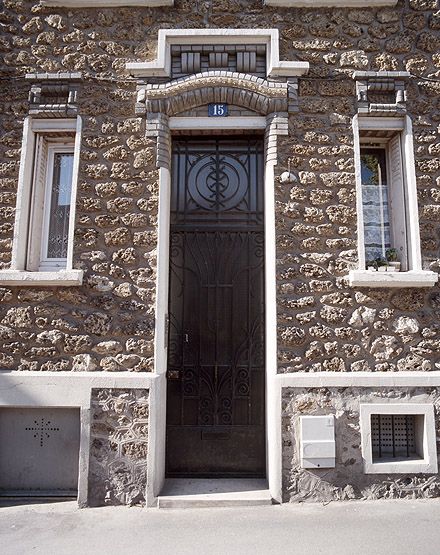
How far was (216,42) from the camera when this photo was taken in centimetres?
459

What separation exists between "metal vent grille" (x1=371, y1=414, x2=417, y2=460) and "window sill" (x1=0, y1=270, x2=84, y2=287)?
3.34m

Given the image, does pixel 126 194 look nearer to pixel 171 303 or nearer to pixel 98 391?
pixel 171 303

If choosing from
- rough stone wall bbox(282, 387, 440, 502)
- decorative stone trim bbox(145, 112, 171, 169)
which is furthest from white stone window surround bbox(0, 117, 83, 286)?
rough stone wall bbox(282, 387, 440, 502)

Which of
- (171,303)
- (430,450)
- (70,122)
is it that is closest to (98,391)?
(171,303)

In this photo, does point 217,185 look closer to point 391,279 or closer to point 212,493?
point 391,279

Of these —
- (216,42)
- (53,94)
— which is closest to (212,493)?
(53,94)

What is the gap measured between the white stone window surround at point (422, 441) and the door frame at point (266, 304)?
84 centimetres

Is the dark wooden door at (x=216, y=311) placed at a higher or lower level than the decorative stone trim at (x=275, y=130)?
lower

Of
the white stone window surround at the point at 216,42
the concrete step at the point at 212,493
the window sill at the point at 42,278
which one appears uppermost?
the white stone window surround at the point at 216,42

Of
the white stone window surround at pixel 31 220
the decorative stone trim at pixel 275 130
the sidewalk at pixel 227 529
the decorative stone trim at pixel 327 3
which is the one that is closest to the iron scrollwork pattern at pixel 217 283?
the decorative stone trim at pixel 275 130

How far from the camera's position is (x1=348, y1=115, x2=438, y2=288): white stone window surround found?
4.19 meters

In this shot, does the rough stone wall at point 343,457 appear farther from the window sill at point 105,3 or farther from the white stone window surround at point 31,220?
the window sill at point 105,3

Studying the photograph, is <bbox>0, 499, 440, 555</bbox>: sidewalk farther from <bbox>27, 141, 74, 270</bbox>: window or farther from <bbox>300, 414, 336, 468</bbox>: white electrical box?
<bbox>27, 141, 74, 270</bbox>: window

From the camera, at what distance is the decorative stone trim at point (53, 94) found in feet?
14.8
